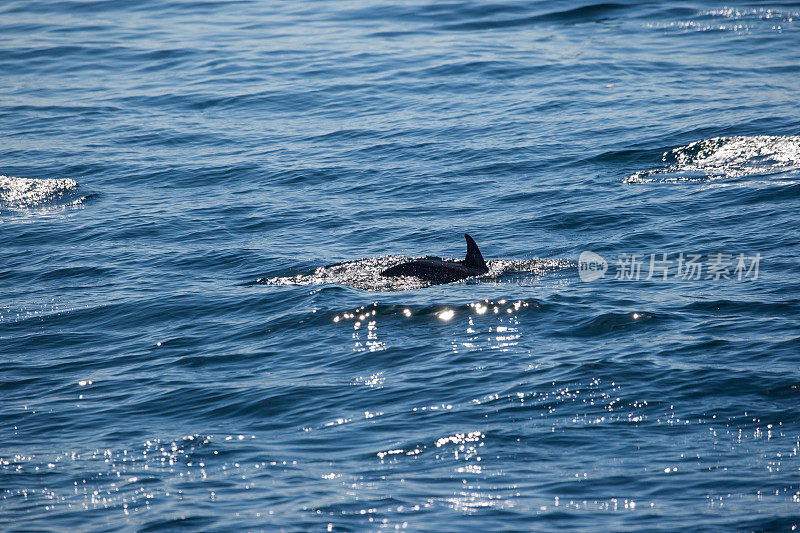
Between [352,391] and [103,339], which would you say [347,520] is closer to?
[352,391]

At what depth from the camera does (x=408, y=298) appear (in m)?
14.4

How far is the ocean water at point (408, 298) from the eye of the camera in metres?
9.65

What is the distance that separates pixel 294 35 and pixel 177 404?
96.9 ft

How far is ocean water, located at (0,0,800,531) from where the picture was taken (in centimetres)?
965

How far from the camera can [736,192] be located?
1870 cm

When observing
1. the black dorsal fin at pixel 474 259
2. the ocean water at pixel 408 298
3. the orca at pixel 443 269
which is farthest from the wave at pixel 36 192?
the black dorsal fin at pixel 474 259

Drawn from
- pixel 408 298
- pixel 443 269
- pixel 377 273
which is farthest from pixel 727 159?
pixel 408 298

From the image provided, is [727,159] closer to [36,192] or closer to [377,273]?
[377,273]

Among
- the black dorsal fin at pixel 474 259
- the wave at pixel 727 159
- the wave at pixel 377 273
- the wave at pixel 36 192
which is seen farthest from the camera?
the wave at pixel 36 192

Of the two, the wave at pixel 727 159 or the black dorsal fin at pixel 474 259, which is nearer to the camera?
the black dorsal fin at pixel 474 259

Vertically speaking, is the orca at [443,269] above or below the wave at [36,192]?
below

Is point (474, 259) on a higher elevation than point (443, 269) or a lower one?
higher

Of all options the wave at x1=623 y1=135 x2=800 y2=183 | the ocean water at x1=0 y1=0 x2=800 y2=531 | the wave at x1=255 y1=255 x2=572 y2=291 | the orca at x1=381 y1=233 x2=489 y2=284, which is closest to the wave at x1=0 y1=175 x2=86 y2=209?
the ocean water at x1=0 y1=0 x2=800 y2=531

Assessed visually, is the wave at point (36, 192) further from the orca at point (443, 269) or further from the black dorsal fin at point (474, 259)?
the black dorsal fin at point (474, 259)
